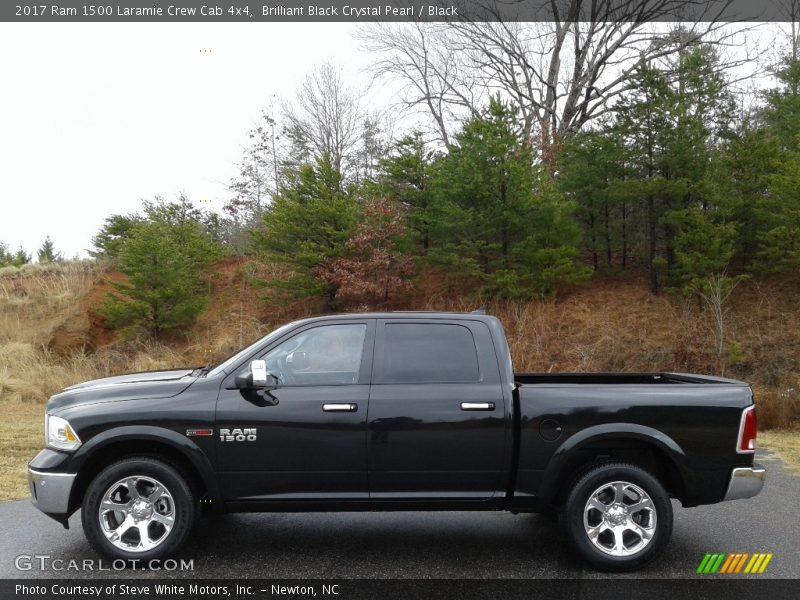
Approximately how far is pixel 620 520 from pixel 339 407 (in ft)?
7.30

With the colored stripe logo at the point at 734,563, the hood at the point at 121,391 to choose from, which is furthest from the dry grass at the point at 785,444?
the hood at the point at 121,391

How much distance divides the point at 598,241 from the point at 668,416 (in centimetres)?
1665

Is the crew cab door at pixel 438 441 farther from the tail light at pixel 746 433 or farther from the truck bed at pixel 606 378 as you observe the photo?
the tail light at pixel 746 433

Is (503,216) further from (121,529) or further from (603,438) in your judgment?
(121,529)

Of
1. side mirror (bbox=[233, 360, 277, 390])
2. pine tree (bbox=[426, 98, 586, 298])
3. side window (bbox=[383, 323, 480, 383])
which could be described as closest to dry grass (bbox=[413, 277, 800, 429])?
pine tree (bbox=[426, 98, 586, 298])

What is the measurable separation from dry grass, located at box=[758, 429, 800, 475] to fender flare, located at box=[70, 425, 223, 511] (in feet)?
23.5

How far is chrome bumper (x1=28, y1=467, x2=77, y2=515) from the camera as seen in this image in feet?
16.2

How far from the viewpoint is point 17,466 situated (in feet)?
28.3

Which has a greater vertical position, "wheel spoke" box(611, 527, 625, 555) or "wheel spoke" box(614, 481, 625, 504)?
"wheel spoke" box(614, 481, 625, 504)

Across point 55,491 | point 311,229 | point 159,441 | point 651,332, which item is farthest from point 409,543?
point 311,229

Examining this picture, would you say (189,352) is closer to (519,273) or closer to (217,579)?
(519,273)

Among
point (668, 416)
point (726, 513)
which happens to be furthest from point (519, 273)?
point (668, 416)

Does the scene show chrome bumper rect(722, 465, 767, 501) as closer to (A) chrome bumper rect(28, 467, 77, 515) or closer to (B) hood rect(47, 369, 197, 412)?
(B) hood rect(47, 369, 197, 412)

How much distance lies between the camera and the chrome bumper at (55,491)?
4934 mm
